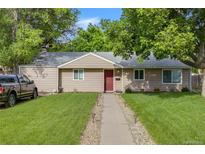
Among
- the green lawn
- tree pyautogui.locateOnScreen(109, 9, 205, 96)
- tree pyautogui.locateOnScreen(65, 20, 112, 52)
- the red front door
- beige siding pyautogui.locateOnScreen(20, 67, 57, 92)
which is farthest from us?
tree pyautogui.locateOnScreen(65, 20, 112, 52)

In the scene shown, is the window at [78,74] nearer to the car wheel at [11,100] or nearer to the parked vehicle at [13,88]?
the parked vehicle at [13,88]

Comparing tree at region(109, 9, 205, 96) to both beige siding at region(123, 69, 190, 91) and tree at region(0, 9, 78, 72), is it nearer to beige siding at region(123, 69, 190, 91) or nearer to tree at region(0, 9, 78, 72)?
beige siding at region(123, 69, 190, 91)

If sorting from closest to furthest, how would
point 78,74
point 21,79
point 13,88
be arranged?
point 13,88, point 21,79, point 78,74

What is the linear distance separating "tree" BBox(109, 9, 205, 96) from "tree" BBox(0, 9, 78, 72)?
29.2ft

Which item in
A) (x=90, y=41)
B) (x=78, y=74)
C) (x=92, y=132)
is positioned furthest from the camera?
(x=90, y=41)

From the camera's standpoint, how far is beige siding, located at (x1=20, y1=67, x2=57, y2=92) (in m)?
34.7

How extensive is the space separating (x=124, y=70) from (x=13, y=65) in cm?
927

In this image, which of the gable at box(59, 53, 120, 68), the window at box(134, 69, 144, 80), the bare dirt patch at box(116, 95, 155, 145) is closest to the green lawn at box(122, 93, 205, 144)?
the bare dirt patch at box(116, 95, 155, 145)

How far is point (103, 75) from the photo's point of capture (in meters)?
34.8

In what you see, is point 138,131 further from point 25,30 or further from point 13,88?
point 25,30

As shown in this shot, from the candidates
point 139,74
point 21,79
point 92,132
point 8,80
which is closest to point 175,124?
point 92,132

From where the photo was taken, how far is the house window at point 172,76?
114 ft

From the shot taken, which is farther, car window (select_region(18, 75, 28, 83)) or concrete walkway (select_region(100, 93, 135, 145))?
car window (select_region(18, 75, 28, 83))

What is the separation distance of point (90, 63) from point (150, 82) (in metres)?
5.21
